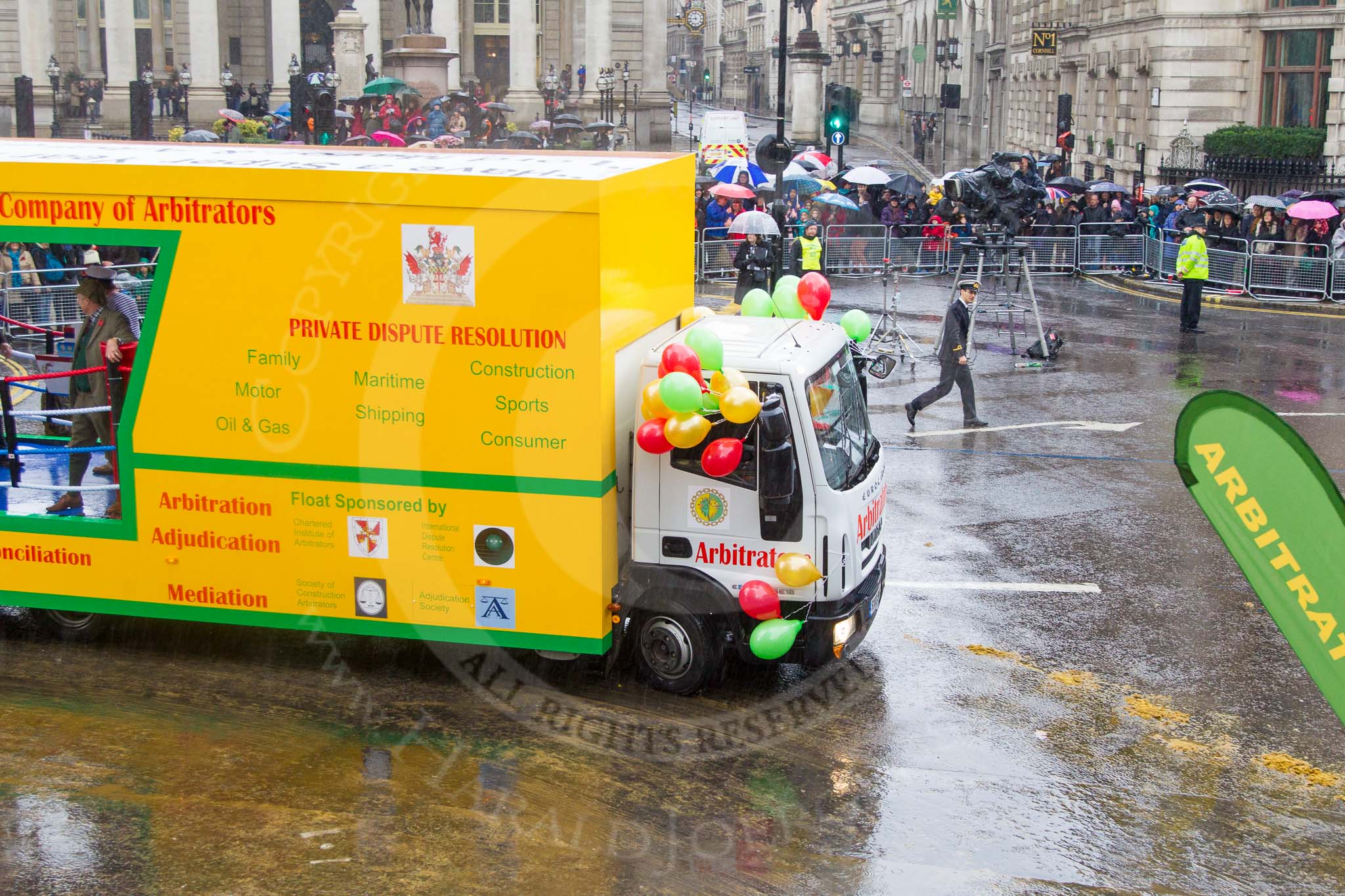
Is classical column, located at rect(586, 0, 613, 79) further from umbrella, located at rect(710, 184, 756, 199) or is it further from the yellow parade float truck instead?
the yellow parade float truck

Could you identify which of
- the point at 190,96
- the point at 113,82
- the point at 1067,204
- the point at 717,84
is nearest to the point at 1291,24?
the point at 1067,204

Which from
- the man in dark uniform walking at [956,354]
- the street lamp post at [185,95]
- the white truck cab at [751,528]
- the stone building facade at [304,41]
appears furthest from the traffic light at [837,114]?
the street lamp post at [185,95]

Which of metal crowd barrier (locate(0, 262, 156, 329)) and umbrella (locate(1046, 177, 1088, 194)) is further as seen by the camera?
umbrella (locate(1046, 177, 1088, 194))

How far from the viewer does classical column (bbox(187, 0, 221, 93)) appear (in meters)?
58.0

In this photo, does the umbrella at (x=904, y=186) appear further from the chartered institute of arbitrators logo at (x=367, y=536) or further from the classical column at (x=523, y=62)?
the classical column at (x=523, y=62)

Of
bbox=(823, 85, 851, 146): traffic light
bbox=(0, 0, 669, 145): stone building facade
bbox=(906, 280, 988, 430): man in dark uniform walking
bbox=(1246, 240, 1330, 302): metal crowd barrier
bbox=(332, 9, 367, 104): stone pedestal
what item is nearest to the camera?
bbox=(906, 280, 988, 430): man in dark uniform walking

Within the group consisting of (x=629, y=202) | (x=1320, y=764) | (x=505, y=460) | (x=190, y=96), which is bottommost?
(x=1320, y=764)

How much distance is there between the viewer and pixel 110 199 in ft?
29.1

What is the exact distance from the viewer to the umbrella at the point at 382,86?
41.0 metres

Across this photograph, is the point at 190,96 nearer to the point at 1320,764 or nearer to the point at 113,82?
the point at 113,82

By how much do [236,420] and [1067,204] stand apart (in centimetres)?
2534

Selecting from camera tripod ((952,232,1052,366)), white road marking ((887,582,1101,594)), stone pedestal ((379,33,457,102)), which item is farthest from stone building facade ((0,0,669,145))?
white road marking ((887,582,1101,594))

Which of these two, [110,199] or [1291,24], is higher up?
[1291,24]

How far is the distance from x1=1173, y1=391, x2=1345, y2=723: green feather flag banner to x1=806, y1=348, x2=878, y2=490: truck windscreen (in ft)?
13.7
